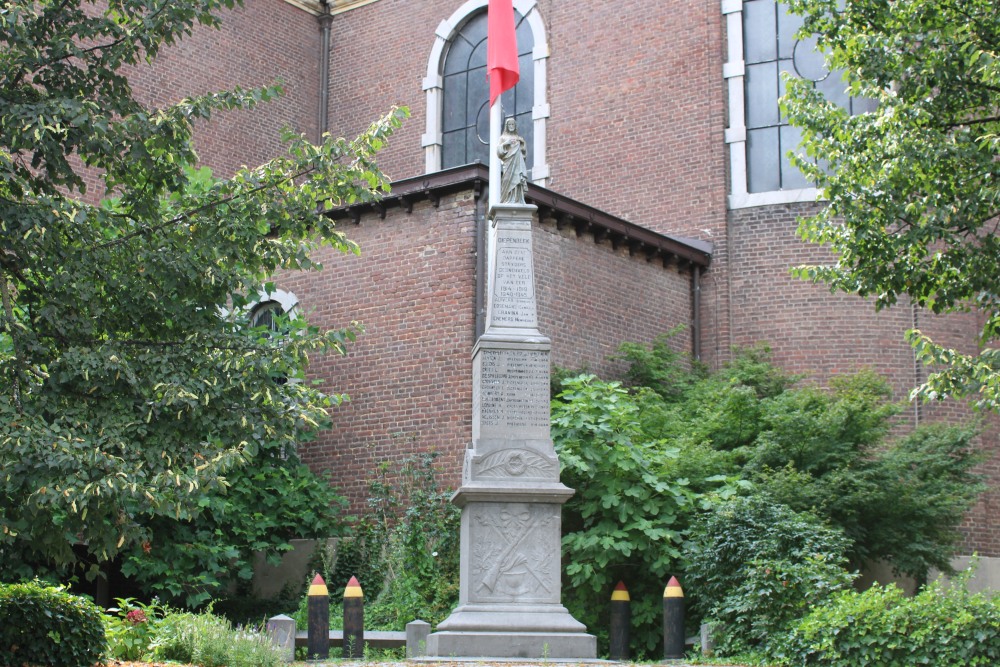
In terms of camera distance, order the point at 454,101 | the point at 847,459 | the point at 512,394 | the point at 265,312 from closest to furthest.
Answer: the point at 512,394, the point at 847,459, the point at 265,312, the point at 454,101

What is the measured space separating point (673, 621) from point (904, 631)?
339 cm

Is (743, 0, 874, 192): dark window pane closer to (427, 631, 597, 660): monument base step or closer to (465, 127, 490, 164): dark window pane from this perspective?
(465, 127, 490, 164): dark window pane

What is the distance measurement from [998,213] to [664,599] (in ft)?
18.3

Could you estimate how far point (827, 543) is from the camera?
15062 mm

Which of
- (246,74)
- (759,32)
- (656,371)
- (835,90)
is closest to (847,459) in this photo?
(656,371)

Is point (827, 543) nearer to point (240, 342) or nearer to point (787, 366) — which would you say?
point (787, 366)

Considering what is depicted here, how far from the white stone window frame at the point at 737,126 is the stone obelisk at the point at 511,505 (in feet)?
32.6

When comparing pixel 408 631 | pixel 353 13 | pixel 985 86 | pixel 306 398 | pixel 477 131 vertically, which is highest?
pixel 353 13

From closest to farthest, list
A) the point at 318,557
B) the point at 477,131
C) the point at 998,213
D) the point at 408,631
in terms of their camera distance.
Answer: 1. the point at 998,213
2. the point at 408,631
3. the point at 318,557
4. the point at 477,131

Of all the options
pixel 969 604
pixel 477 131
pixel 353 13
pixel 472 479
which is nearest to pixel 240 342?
pixel 472 479

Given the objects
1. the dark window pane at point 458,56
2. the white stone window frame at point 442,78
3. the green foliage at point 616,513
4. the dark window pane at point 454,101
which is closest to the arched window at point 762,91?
the white stone window frame at point 442,78

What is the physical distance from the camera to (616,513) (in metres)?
16.4

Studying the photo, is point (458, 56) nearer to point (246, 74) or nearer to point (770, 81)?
point (246, 74)

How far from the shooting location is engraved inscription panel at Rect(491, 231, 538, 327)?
13.7 metres
